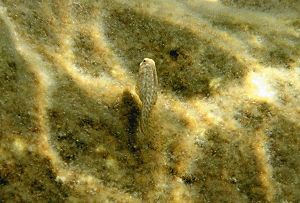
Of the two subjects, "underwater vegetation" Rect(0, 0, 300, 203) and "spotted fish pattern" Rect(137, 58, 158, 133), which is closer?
"underwater vegetation" Rect(0, 0, 300, 203)

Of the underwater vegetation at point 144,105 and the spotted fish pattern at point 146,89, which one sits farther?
the spotted fish pattern at point 146,89

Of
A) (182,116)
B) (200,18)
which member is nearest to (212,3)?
(200,18)

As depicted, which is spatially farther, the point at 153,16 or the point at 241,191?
the point at 153,16

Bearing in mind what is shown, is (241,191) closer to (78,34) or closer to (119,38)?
(119,38)

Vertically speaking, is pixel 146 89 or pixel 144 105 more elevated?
pixel 146 89
